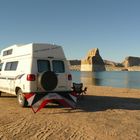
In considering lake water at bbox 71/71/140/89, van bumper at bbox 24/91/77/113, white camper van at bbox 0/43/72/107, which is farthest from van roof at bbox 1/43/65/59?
lake water at bbox 71/71/140/89

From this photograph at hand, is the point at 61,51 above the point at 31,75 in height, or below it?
above

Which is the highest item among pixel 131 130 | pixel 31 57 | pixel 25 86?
pixel 31 57

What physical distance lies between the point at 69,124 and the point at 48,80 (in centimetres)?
318

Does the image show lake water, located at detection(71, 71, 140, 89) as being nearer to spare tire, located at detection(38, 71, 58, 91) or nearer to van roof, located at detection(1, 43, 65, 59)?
van roof, located at detection(1, 43, 65, 59)

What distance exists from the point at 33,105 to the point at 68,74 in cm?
221

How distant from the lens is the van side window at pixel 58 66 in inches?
527

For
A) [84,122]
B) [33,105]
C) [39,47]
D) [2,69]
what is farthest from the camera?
[2,69]

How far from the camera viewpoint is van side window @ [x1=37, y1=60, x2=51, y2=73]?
42.5 ft

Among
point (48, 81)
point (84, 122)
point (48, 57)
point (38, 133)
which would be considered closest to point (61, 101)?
point (48, 81)

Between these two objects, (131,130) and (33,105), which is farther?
(33,105)

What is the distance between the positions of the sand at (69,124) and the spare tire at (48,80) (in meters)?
0.99

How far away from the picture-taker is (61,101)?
13016 mm

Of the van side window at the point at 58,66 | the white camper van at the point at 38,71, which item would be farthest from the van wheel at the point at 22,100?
the van side window at the point at 58,66

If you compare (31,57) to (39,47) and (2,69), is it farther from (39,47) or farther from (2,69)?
(2,69)
